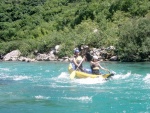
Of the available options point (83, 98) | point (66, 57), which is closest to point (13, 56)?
point (66, 57)

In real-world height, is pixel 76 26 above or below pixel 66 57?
above

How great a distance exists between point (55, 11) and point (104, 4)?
19.7 m

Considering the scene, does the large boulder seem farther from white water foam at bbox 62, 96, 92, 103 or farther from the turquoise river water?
white water foam at bbox 62, 96, 92, 103

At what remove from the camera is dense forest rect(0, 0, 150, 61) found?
41156 mm

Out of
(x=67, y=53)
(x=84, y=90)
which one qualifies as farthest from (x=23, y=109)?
(x=67, y=53)

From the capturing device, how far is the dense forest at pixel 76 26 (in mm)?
41156

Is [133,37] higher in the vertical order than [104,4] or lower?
lower

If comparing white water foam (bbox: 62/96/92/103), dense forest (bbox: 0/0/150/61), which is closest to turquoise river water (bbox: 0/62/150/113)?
white water foam (bbox: 62/96/92/103)

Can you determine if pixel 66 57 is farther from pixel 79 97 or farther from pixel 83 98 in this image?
pixel 83 98

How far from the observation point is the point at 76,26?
206 ft

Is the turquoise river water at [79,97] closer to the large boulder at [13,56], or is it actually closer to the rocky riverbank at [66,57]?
the rocky riverbank at [66,57]

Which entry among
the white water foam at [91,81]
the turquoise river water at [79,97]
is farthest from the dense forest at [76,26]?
the turquoise river water at [79,97]

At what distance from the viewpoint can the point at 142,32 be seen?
40.7m

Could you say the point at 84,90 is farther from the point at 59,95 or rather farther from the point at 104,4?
the point at 104,4
